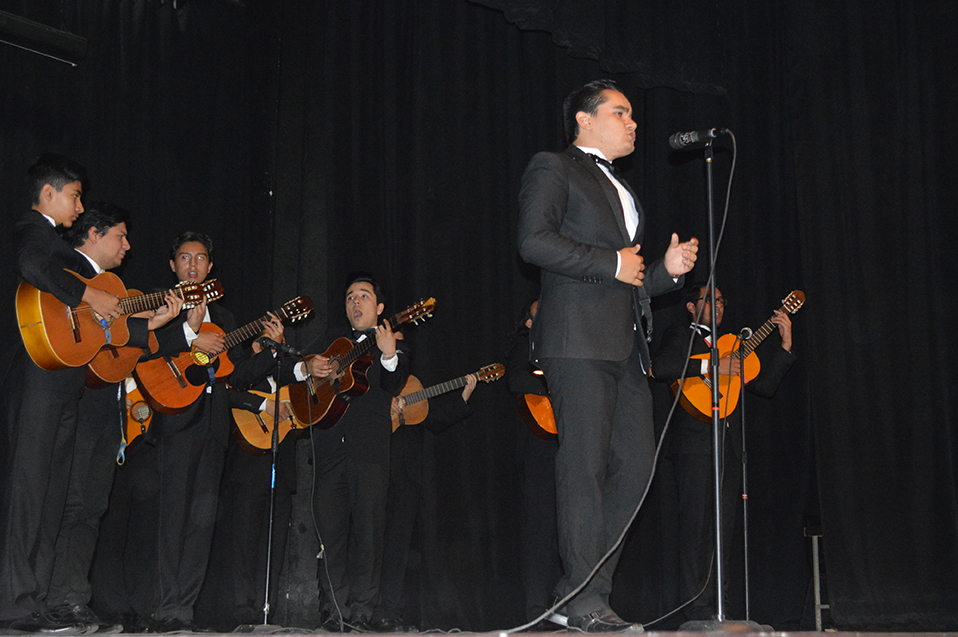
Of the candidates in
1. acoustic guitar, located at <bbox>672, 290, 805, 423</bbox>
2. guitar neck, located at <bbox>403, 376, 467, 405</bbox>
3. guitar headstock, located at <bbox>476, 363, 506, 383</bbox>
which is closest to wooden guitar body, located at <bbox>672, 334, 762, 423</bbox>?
acoustic guitar, located at <bbox>672, 290, 805, 423</bbox>

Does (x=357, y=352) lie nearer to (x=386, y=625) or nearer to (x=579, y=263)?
(x=386, y=625)

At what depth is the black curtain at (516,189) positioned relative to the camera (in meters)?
4.91

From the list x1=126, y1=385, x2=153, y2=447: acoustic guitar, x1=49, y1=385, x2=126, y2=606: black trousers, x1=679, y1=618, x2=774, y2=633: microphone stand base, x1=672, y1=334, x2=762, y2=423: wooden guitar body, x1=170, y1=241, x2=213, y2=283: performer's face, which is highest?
x1=170, y1=241, x2=213, y2=283: performer's face

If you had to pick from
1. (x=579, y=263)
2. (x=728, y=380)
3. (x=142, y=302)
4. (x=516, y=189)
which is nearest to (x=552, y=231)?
(x=579, y=263)

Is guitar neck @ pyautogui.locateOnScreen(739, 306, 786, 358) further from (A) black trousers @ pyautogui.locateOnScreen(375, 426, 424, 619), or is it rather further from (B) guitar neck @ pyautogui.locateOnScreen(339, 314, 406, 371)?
(B) guitar neck @ pyautogui.locateOnScreen(339, 314, 406, 371)

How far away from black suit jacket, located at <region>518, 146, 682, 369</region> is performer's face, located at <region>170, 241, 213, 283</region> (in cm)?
223

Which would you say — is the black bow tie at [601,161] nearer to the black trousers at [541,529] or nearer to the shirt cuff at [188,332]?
the shirt cuff at [188,332]

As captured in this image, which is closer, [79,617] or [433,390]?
[79,617]

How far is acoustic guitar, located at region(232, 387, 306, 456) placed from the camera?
4.84 metres

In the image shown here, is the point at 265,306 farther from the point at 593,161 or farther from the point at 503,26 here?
the point at 593,161

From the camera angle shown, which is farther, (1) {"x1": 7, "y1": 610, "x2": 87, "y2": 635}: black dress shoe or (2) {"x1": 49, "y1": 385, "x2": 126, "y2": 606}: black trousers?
(2) {"x1": 49, "y1": 385, "x2": 126, "y2": 606}: black trousers

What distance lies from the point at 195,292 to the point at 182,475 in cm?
81

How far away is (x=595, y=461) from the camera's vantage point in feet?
8.70

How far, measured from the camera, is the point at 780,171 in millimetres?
5676
